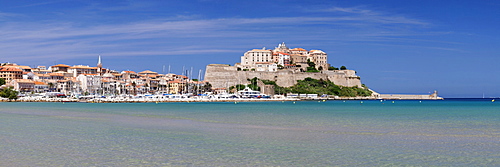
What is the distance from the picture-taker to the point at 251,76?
67562mm

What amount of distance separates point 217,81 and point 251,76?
15.3 feet

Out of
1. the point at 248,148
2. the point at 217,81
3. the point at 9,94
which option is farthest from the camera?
the point at 217,81

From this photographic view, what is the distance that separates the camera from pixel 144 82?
76625 millimetres

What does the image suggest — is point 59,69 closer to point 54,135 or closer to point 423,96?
point 423,96

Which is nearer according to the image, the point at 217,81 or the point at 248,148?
the point at 248,148

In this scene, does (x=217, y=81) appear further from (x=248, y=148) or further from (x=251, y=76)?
(x=248, y=148)

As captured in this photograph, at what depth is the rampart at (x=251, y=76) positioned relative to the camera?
66.6 meters

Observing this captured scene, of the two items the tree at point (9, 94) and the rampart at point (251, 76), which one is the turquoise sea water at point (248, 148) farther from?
the rampart at point (251, 76)

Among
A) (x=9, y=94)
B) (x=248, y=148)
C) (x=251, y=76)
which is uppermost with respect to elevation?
(x=251, y=76)

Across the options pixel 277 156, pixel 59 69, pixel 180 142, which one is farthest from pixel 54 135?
pixel 59 69

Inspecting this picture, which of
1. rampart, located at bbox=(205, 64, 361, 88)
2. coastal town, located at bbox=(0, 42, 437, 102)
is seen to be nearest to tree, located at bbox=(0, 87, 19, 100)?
coastal town, located at bbox=(0, 42, 437, 102)

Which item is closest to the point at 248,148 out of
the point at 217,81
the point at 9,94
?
the point at 9,94

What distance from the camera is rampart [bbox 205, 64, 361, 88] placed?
6662 centimetres

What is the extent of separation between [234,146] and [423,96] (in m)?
92.3
